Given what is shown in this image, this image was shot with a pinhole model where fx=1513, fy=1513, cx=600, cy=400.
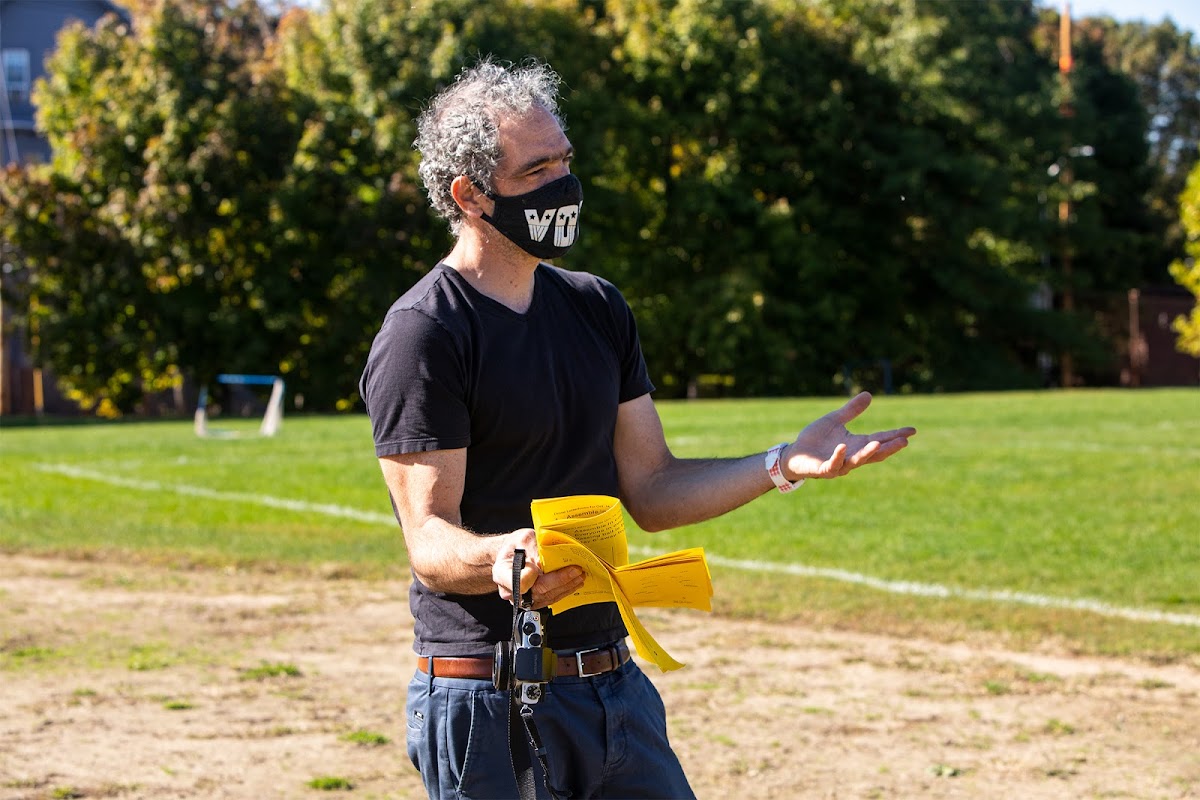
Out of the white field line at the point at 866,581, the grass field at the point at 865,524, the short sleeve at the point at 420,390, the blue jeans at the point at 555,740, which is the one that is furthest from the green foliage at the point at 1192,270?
the short sleeve at the point at 420,390

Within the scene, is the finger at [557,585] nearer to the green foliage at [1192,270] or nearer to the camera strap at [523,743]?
the camera strap at [523,743]

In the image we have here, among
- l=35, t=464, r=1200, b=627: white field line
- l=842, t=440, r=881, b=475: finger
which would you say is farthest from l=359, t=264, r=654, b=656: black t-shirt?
l=35, t=464, r=1200, b=627: white field line

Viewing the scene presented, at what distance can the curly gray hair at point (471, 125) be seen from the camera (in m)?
3.38

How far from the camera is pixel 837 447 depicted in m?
3.32

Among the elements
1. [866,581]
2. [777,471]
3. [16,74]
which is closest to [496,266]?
[777,471]

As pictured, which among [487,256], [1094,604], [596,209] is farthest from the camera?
[596,209]

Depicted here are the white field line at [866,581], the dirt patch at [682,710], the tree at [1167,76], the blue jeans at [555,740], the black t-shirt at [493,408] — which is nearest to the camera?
the black t-shirt at [493,408]

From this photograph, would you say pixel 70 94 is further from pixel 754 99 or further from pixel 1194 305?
pixel 1194 305

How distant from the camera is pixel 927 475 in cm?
1661

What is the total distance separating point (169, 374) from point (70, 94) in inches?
310

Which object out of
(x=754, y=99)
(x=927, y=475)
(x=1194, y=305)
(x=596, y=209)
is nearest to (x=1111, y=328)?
(x=1194, y=305)

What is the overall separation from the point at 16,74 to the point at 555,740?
49.2 m

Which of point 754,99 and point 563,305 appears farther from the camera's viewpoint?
point 754,99

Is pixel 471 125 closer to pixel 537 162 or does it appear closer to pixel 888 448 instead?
pixel 537 162
